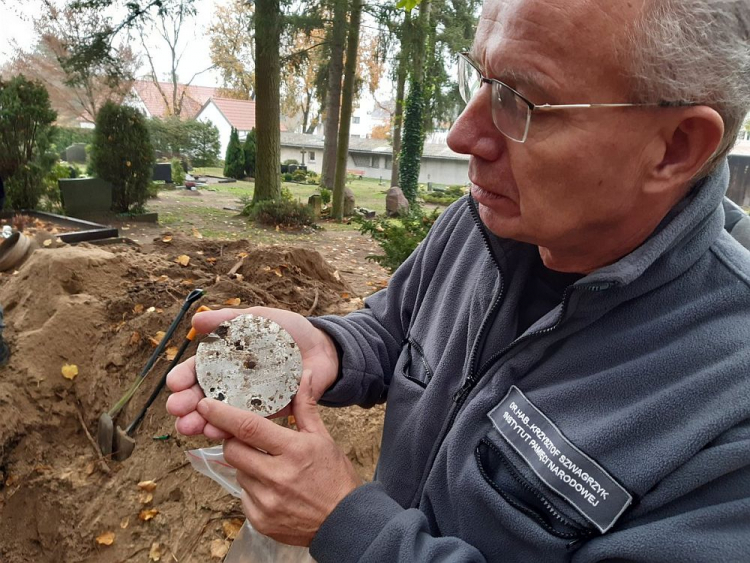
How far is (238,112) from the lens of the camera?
151 ft

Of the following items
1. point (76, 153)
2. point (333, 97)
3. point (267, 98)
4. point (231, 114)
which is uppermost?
point (333, 97)

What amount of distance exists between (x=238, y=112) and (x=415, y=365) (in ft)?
159

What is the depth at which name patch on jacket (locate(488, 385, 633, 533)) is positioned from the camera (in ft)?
3.05

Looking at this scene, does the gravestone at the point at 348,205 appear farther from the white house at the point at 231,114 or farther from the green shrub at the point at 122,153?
the white house at the point at 231,114

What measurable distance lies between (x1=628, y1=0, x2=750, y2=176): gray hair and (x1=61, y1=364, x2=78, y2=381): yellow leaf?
13.0ft

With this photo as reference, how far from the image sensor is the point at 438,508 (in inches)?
47.3

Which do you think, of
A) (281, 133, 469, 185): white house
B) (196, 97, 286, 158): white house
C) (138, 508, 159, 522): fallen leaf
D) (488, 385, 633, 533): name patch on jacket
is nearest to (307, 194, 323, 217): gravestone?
(138, 508, 159, 522): fallen leaf

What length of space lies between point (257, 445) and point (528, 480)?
556mm

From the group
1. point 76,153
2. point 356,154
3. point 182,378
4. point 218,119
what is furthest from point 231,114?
point 182,378

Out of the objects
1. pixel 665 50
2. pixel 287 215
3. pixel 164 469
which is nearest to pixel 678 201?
pixel 665 50

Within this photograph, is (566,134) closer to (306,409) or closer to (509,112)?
(509,112)

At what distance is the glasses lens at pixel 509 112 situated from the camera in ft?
3.42

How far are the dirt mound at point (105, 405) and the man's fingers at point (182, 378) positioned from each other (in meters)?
1.87

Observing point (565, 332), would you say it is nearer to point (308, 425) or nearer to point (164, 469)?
point (308, 425)
